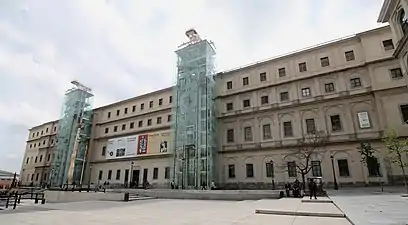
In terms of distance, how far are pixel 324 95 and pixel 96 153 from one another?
A: 38.5 meters

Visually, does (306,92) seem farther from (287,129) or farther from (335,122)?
(287,129)

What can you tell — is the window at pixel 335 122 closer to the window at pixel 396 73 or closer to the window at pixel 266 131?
the window at pixel 396 73

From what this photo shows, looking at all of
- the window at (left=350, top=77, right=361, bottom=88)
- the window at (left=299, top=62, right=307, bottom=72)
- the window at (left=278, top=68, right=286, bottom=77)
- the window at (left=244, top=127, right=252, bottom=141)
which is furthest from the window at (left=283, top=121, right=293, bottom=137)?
the window at (left=350, top=77, right=361, bottom=88)

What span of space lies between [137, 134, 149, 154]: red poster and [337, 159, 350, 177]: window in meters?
26.4

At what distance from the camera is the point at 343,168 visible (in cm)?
2309

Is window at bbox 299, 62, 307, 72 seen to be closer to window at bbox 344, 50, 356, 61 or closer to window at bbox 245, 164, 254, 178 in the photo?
window at bbox 344, 50, 356, 61

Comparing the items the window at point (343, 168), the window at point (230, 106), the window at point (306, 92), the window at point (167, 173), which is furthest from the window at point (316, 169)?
the window at point (167, 173)

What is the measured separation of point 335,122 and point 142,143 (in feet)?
88.9

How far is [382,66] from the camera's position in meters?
23.3

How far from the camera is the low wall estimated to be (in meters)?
17.4

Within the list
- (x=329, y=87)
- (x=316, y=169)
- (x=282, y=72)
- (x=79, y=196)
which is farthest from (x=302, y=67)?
(x=79, y=196)

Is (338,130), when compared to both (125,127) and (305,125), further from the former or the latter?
(125,127)

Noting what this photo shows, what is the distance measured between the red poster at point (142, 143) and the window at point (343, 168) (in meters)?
26.4

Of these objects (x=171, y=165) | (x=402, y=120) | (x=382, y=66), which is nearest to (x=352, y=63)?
(x=382, y=66)
